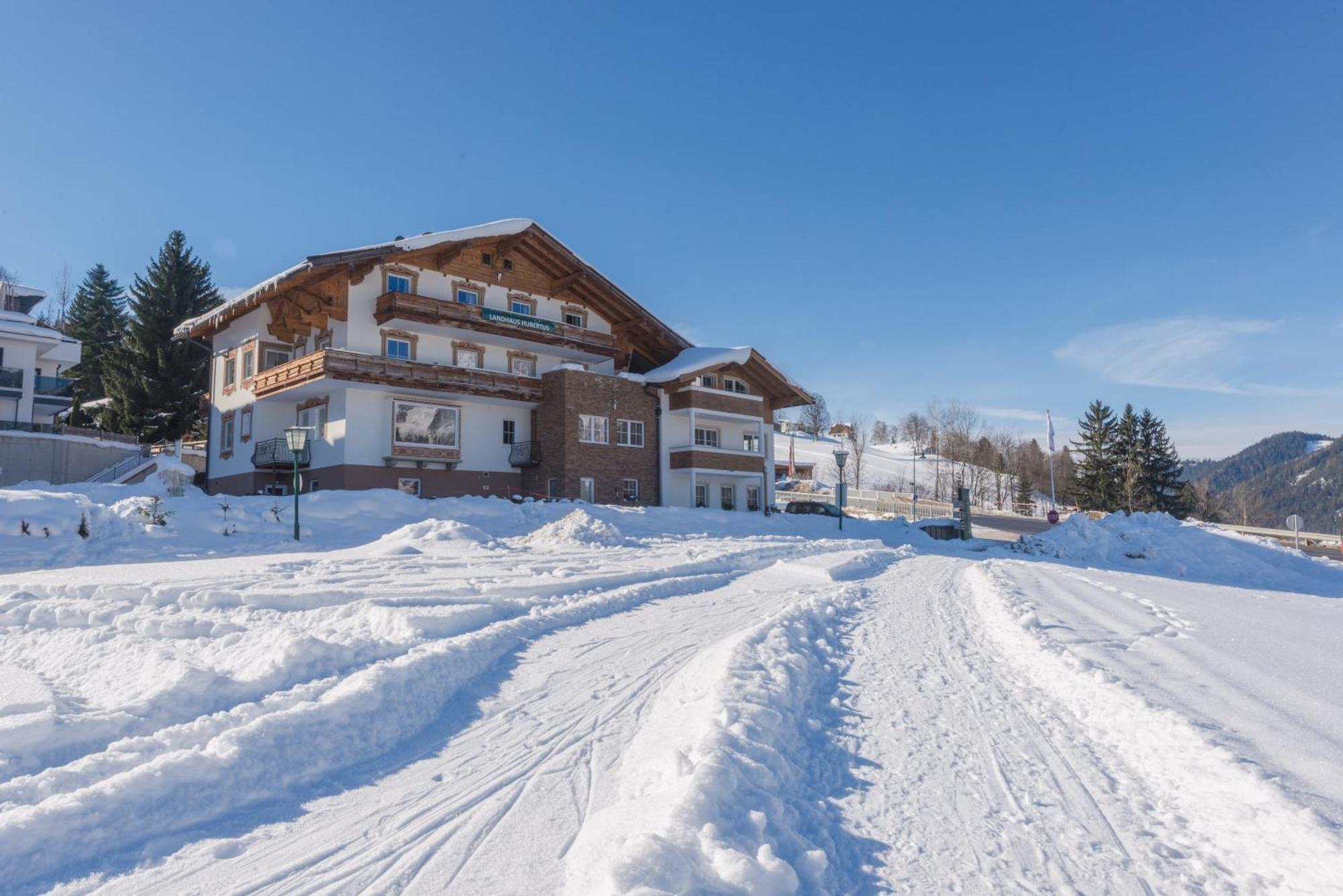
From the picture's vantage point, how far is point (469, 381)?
3206cm

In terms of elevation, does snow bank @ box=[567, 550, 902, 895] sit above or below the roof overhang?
below

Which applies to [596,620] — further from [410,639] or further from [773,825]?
[773,825]

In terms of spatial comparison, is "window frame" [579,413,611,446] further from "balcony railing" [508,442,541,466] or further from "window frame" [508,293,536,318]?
"window frame" [508,293,536,318]

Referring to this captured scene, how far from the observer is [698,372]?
126 ft

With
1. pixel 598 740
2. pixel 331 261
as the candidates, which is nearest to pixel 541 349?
pixel 331 261

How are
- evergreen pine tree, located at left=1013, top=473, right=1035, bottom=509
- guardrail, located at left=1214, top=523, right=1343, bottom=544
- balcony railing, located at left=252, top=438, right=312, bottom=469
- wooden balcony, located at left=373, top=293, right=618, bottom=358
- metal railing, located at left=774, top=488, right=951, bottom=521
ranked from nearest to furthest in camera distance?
1. wooden balcony, located at left=373, top=293, right=618, bottom=358
2. balcony railing, located at left=252, top=438, right=312, bottom=469
3. guardrail, located at left=1214, top=523, right=1343, bottom=544
4. metal railing, located at left=774, top=488, right=951, bottom=521
5. evergreen pine tree, located at left=1013, top=473, right=1035, bottom=509

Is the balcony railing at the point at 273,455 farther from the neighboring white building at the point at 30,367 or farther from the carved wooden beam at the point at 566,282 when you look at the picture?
the neighboring white building at the point at 30,367

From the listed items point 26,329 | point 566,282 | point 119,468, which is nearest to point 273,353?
point 119,468

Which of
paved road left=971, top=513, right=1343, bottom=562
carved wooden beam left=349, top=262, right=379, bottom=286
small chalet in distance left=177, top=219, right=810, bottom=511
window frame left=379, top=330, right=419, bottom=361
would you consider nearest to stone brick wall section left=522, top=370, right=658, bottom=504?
small chalet in distance left=177, top=219, right=810, bottom=511

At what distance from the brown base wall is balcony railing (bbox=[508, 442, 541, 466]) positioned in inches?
27.2

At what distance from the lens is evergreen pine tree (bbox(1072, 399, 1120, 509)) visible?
70812mm

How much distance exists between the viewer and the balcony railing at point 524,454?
3438 cm

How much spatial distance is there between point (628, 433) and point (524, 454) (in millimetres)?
5182

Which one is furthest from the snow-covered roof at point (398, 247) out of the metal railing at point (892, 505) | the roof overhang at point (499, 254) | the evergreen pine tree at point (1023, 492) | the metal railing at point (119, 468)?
the evergreen pine tree at point (1023, 492)
